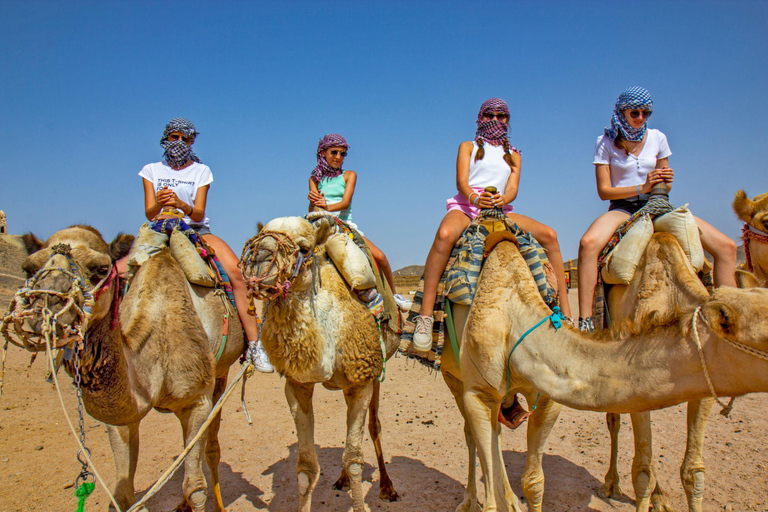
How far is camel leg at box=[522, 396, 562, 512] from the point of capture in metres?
3.84

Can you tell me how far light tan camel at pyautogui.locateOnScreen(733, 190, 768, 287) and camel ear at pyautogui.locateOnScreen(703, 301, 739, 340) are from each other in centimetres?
270

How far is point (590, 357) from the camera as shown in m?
2.74

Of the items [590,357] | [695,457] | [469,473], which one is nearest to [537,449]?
[469,473]

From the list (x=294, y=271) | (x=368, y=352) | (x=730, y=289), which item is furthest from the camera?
(x=368, y=352)

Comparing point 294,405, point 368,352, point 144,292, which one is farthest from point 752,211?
point 144,292

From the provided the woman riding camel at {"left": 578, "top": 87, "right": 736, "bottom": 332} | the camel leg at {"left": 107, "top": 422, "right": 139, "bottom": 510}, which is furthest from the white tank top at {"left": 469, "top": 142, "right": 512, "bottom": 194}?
the camel leg at {"left": 107, "top": 422, "right": 139, "bottom": 510}

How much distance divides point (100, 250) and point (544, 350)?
9.73 feet

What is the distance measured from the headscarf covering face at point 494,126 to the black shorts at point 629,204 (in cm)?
121

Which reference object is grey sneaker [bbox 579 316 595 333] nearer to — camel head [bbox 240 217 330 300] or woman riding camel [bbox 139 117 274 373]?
camel head [bbox 240 217 330 300]

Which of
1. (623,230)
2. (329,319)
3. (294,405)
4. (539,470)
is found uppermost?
(623,230)

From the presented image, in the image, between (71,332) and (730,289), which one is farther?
(71,332)

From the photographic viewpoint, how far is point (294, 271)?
3545 mm

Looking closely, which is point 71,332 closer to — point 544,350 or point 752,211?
point 544,350

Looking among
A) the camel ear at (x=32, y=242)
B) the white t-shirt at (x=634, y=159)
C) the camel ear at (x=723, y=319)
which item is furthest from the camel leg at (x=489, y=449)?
the camel ear at (x=32, y=242)
